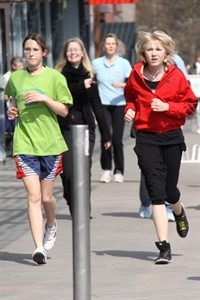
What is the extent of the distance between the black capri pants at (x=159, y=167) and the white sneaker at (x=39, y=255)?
3.15 ft

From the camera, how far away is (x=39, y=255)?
9227 mm

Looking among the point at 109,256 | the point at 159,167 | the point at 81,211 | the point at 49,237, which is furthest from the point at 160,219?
the point at 81,211

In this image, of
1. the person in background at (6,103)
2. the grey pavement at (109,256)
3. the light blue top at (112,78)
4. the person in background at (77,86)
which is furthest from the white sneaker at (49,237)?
the person in background at (6,103)

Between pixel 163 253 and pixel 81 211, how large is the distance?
4377mm

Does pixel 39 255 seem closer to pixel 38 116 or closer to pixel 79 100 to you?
pixel 38 116

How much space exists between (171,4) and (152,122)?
36697 millimetres

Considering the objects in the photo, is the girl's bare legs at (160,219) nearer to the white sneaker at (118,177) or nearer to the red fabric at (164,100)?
the red fabric at (164,100)

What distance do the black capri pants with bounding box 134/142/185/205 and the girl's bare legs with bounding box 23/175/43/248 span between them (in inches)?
33.8

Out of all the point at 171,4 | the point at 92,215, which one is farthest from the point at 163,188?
the point at 171,4

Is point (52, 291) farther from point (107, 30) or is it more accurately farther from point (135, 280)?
point (107, 30)

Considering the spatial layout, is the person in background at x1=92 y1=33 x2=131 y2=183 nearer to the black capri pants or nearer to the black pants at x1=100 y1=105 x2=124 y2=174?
the black pants at x1=100 y1=105 x2=124 y2=174

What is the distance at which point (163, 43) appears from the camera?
361 inches

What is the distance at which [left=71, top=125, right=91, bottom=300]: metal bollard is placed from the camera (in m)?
4.97

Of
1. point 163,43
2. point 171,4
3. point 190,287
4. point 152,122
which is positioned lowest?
point 171,4
